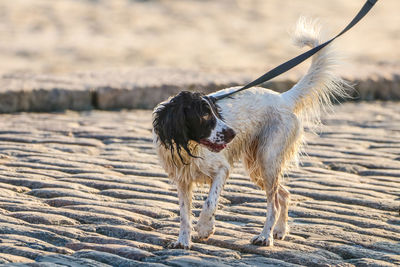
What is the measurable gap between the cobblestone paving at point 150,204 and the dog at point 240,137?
0.19 metres

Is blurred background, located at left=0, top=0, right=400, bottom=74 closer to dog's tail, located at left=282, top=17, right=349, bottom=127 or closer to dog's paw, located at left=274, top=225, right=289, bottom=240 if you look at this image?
dog's tail, located at left=282, top=17, right=349, bottom=127

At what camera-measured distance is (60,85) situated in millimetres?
9859

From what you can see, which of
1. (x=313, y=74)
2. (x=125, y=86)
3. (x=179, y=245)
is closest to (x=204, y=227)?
(x=179, y=245)

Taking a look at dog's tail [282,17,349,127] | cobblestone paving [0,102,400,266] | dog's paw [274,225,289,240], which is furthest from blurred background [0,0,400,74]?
dog's paw [274,225,289,240]

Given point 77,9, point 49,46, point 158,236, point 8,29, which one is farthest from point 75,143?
point 77,9

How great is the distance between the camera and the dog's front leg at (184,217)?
197 inches

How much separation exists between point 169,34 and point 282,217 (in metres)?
13.4

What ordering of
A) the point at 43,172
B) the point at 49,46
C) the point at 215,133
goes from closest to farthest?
the point at 215,133 < the point at 43,172 < the point at 49,46

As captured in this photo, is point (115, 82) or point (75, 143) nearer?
point (75, 143)

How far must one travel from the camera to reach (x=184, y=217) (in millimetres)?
5152

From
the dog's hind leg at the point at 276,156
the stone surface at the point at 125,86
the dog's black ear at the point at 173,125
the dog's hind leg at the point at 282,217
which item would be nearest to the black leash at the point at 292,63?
the dog's hind leg at the point at 276,156

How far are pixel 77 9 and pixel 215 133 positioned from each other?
50.6ft

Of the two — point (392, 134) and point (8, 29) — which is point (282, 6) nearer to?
point (8, 29)

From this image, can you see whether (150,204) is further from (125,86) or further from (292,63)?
(125,86)
